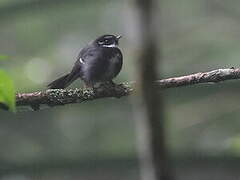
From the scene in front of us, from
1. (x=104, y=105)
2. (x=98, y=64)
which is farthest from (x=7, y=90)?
(x=104, y=105)

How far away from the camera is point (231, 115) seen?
20.5ft

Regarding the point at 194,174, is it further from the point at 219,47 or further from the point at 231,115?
the point at 219,47

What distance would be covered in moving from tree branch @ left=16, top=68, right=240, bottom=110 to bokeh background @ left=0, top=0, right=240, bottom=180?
2.42 meters

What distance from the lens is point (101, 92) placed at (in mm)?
3123

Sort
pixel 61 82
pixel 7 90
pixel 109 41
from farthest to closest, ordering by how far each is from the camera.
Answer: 1. pixel 109 41
2. pixel 61 82
3. pixel 7 90

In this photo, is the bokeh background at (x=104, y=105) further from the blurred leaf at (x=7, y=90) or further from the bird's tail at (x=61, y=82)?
the blurred leaf at (x=7, y=90)

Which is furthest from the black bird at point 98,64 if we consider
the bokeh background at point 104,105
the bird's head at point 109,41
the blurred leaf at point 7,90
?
the blurred leaf at point 7,90

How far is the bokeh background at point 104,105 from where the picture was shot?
6070mm

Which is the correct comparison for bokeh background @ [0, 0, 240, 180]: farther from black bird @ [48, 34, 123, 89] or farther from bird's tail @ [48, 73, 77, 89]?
bird's tail @ [48, 73, 77, 89]

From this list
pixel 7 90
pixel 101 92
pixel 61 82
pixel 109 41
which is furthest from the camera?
pixel 109 41

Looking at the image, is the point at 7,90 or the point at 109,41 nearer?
the point at 7,90

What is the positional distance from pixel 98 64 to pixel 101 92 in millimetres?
833

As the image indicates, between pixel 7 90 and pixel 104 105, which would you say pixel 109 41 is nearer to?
pixel 7 90

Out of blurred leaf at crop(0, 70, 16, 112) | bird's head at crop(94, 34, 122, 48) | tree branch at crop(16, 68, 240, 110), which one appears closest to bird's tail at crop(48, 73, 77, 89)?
→ tree branch at crop(16, 68, 240, 110)
